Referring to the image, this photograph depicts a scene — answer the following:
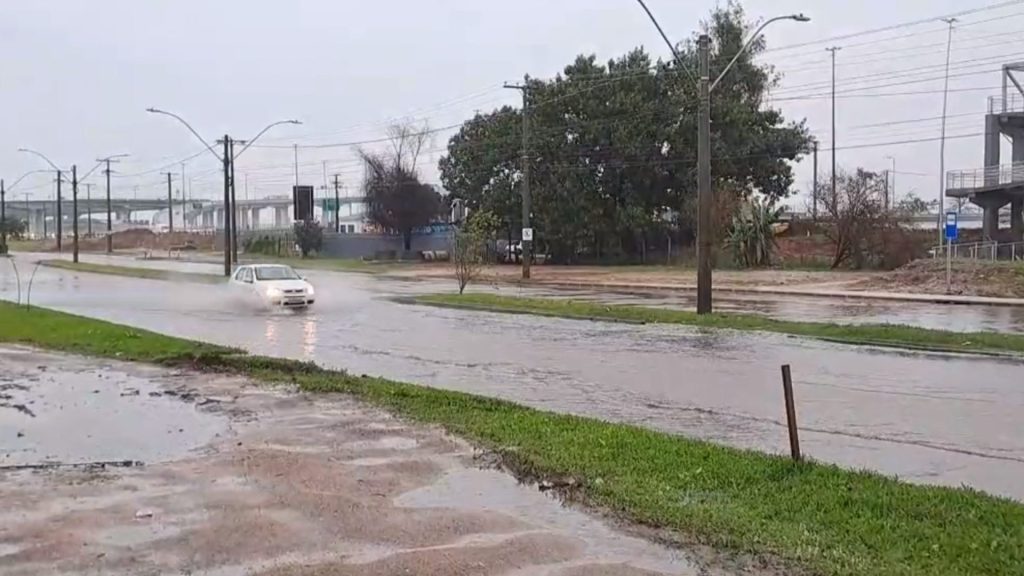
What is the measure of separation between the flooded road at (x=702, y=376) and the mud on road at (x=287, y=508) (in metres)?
3.23

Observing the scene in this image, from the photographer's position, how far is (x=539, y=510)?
23.9 ft

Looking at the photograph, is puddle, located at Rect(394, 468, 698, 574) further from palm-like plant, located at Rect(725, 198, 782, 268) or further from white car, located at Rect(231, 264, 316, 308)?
palm-like plant, located at Rect(725, 198, 782, 268)

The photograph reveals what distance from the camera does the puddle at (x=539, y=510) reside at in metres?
6.12

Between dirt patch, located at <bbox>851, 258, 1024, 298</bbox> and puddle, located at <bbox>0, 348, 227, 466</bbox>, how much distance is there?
3054 centimetres

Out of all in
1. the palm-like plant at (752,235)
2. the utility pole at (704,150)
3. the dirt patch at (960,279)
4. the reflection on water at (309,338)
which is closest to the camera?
the reflection on water at (309,338)

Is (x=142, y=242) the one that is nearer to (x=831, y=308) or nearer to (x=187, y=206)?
(x=187, y=206)

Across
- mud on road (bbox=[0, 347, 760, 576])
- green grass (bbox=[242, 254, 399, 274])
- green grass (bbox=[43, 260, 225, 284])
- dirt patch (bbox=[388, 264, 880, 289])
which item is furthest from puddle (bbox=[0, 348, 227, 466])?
green grass (bbox=[242, 254, 399, 274])

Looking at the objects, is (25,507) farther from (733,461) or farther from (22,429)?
(733,461)

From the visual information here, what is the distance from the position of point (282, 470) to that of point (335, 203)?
121400mm

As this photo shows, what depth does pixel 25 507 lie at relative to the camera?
736 cm

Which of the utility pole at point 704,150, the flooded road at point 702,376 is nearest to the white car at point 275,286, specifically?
the flooded road at point 702,376

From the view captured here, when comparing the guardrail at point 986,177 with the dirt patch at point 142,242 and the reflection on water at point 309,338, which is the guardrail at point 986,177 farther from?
the dirt patch at point 142,242

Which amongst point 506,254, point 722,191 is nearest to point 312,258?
point 506,254

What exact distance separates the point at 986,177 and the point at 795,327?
44.0m
